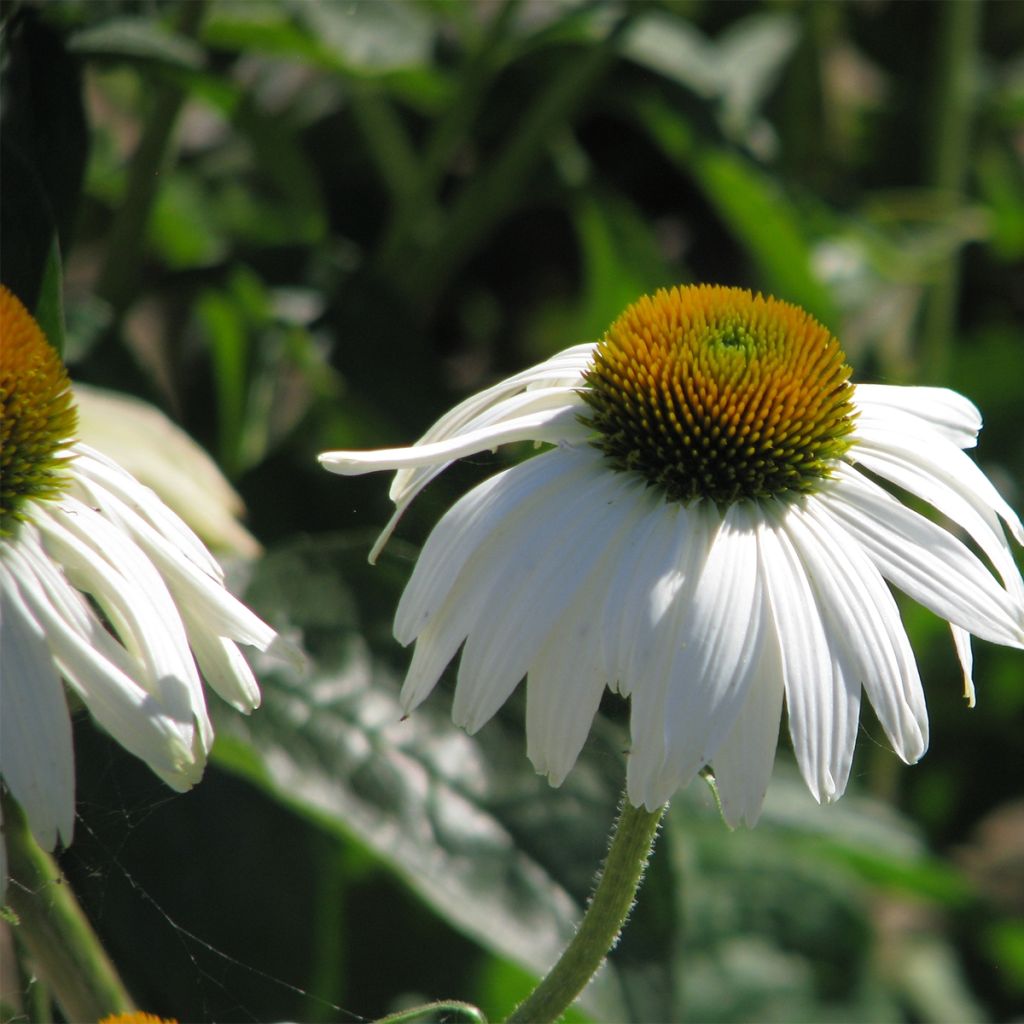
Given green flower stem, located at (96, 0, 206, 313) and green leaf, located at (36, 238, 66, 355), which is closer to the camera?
green leaf, located at (36, 238, 66, 355)

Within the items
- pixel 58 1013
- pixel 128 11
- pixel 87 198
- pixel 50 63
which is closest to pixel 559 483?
pixel 58 1013

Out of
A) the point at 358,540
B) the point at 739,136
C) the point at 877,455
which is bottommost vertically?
the point at 358,540

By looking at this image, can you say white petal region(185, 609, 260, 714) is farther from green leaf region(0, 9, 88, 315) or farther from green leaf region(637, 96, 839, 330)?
green leaf region(637, 96, 839, 330)

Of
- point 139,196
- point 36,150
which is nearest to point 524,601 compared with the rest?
point 36,150

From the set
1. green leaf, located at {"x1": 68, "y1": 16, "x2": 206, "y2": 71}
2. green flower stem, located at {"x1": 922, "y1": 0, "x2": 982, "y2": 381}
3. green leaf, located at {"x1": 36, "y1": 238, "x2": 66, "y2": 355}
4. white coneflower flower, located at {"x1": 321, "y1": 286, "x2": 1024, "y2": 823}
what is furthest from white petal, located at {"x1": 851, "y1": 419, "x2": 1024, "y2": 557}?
green flower stem, located at {"x1": 922, "y1": 0, "x2": 982, "y2": 381}

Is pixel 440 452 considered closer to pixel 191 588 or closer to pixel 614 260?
pixel 191 588

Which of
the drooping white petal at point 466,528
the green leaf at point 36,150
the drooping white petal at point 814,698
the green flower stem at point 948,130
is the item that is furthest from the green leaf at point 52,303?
the green flower stem at point 948,130

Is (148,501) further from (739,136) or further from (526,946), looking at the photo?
(739,136)

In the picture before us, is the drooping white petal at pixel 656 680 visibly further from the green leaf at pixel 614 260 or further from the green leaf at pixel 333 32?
the green leaf at pixel 614 260
